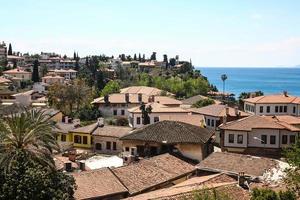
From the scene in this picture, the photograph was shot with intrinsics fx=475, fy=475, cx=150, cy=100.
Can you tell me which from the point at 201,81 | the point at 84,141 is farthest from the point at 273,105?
the point at 201,81

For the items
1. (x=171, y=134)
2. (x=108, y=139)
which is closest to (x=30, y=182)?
(x=171, y=134)

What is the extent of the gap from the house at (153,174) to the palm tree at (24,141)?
696 cm

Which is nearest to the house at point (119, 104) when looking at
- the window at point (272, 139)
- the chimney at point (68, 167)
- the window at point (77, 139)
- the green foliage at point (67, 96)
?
the green foliage at point (67, 96)

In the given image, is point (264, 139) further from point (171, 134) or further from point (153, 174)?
point (153, 174)

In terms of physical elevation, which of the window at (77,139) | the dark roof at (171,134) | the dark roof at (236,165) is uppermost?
the dark roof at (171,134)

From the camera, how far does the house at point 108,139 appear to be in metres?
55.2

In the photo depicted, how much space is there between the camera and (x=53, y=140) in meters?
29.3

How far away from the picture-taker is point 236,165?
36219mm

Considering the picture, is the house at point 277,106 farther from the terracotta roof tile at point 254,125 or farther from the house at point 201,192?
the house at point 201,192

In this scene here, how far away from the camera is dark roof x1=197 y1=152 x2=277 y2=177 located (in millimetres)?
35062

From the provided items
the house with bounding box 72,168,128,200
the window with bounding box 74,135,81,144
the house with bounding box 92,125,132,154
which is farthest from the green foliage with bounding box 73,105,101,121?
the house with bounding box 72,168,128,200

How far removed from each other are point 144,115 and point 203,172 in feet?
97.3

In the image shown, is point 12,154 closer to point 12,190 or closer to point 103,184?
point 12,190

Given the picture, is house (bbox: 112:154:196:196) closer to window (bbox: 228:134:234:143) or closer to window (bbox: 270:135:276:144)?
window (bbox: 228:134:234:143)
